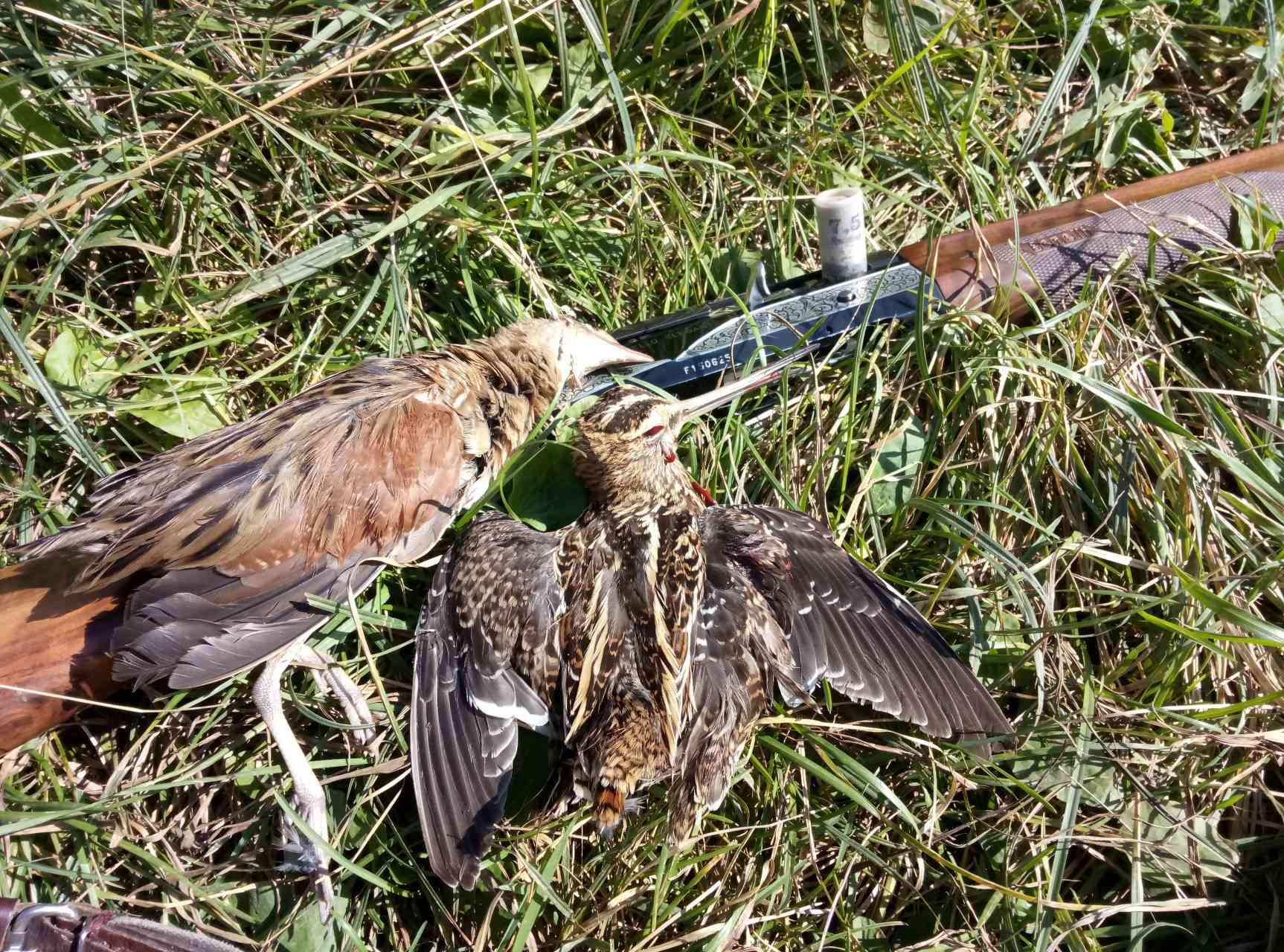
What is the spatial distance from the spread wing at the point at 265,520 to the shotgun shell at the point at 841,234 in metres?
1.51

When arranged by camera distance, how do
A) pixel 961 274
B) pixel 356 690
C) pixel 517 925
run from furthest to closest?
pixel 961 274 < pixel 356 690 < pixel 517 925

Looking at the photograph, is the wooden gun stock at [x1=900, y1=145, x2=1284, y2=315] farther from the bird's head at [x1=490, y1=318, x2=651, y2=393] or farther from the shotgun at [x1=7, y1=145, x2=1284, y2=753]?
the bird's head at [x1=490, y1=318, x2=651, y2=393]

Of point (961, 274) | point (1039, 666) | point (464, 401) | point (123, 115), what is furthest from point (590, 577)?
point (123, 115)

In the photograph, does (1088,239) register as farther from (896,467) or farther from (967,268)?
(896,467)

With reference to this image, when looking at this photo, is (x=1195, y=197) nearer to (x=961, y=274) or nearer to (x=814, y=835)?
(x=961, y=274)

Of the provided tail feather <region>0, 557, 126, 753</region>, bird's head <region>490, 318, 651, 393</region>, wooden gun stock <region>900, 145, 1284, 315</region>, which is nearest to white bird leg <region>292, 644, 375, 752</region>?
tail feather <region>0, 557, 126, 753</region>

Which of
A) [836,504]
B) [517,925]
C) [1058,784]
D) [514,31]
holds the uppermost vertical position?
[514,31]

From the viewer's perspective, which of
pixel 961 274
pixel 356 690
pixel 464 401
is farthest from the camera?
pixel 961 274

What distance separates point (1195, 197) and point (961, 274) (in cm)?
102

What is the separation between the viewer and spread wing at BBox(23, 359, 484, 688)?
9.71 ft

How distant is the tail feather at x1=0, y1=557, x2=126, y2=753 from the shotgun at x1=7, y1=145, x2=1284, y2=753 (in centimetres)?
182

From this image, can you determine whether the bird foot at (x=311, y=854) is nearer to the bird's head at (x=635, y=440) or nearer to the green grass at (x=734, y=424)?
the green grass at (x=734, y=424)

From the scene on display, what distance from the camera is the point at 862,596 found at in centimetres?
337

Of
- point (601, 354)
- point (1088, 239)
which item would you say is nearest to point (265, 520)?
point (601, 354)
